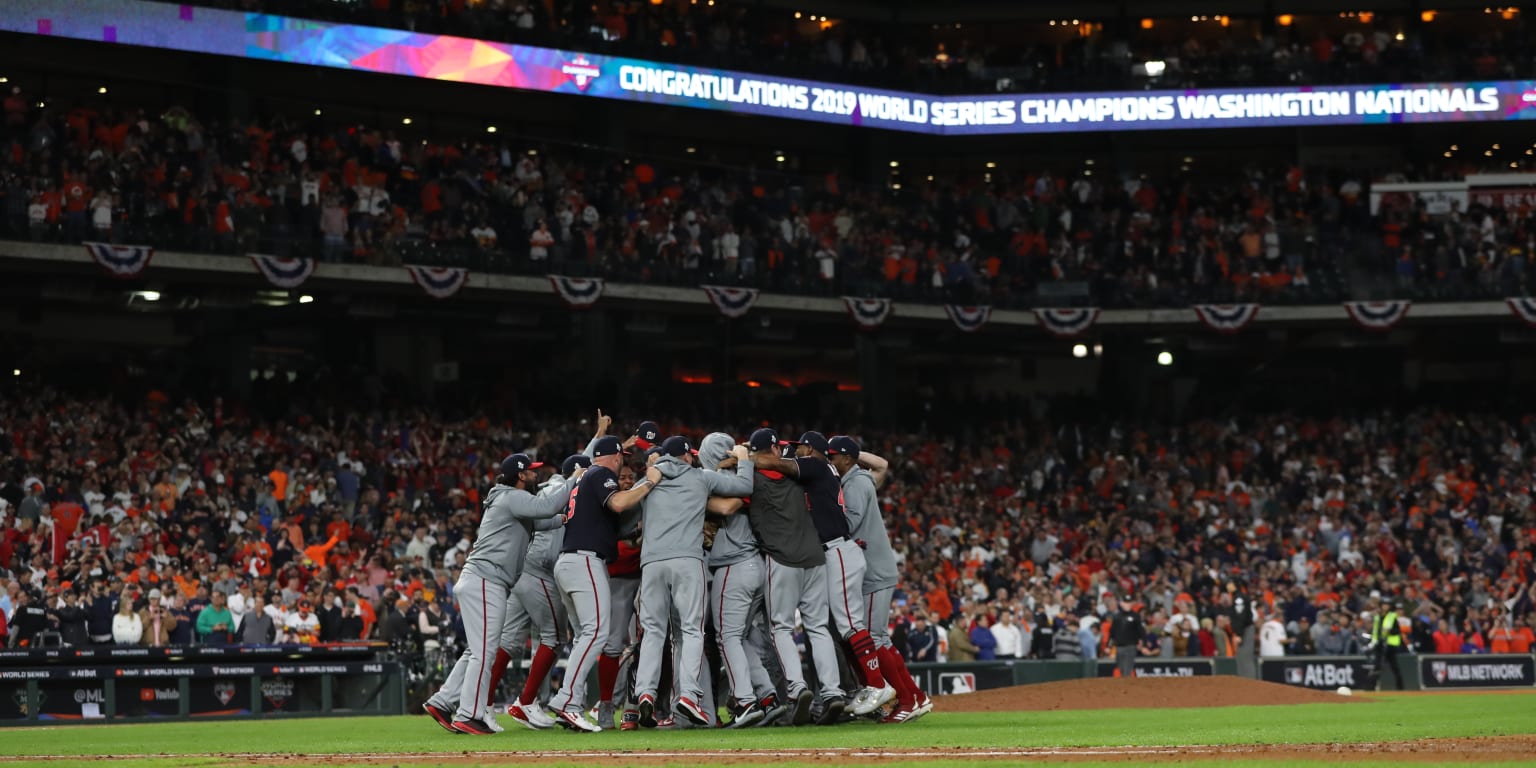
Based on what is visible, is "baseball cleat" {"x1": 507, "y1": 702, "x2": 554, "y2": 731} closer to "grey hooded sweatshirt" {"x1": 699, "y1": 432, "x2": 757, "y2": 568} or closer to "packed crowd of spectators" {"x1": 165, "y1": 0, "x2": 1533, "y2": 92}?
"grey hooded sweatshirt" {"x1": 699, "y1": 432, "x2": 757, "y2": 568}

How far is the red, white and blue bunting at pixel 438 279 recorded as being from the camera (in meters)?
31.7

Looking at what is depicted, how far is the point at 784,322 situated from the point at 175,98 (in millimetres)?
12761

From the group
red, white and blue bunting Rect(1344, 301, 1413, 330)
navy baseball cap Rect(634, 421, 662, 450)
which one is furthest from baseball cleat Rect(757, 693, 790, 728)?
red, white and blue bunting Rect(1344, 301, 1413, 330)

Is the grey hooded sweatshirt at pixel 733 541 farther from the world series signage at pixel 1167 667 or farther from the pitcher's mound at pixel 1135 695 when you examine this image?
the world series signage at pixel 1167 667

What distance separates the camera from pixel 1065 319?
37812 mm

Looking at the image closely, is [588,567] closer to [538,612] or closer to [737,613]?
[538,612]

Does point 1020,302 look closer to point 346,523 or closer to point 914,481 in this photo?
point 914,481

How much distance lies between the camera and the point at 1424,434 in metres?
36.9

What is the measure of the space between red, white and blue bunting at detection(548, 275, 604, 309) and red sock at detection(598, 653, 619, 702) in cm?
2083

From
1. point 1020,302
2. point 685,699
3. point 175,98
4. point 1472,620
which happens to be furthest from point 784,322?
point 685,699

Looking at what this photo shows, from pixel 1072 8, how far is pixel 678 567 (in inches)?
1287

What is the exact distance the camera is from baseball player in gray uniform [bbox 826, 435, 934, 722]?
13.1 metres

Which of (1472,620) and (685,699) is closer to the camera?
(685,699)

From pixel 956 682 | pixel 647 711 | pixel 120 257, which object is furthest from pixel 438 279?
pixel 647 711
